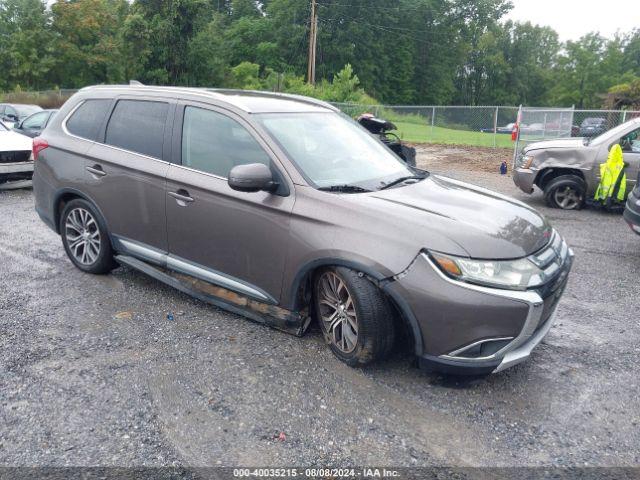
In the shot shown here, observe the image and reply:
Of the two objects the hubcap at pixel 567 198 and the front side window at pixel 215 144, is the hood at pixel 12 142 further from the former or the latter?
the hubcap at pixel 567 198

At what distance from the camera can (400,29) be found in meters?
69.1

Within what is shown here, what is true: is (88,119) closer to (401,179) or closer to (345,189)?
(345,189)

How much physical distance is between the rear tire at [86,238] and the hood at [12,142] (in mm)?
5731

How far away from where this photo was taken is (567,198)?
31.2 ft

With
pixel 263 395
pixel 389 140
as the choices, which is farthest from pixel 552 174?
pixel 263 395

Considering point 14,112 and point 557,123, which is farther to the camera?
point 14,112

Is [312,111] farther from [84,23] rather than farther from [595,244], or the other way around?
[84,23]

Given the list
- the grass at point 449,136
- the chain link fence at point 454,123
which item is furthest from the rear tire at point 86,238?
the chain link fence at point 454,123

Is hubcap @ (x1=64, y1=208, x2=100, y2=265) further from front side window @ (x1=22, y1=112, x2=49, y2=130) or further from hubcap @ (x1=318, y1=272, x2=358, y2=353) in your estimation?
front side window @ (x1=22, y1=112, x2=49, y2=130)

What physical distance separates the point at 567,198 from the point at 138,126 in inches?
295

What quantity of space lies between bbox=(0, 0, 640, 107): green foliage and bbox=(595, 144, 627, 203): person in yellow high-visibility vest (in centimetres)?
2330

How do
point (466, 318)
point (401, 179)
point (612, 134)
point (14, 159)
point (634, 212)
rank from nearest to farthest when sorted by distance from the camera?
point (466, 318)
point (401, 179)
point (634, 212)
point (612, 134)
point (14, 159)

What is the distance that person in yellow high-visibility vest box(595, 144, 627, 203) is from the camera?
862 centimetres

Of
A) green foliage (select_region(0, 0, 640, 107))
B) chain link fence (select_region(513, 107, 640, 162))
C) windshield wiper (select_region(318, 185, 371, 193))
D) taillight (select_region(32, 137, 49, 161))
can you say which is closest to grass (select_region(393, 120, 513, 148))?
green foliage (select_region(0, 0, 640, 107))
